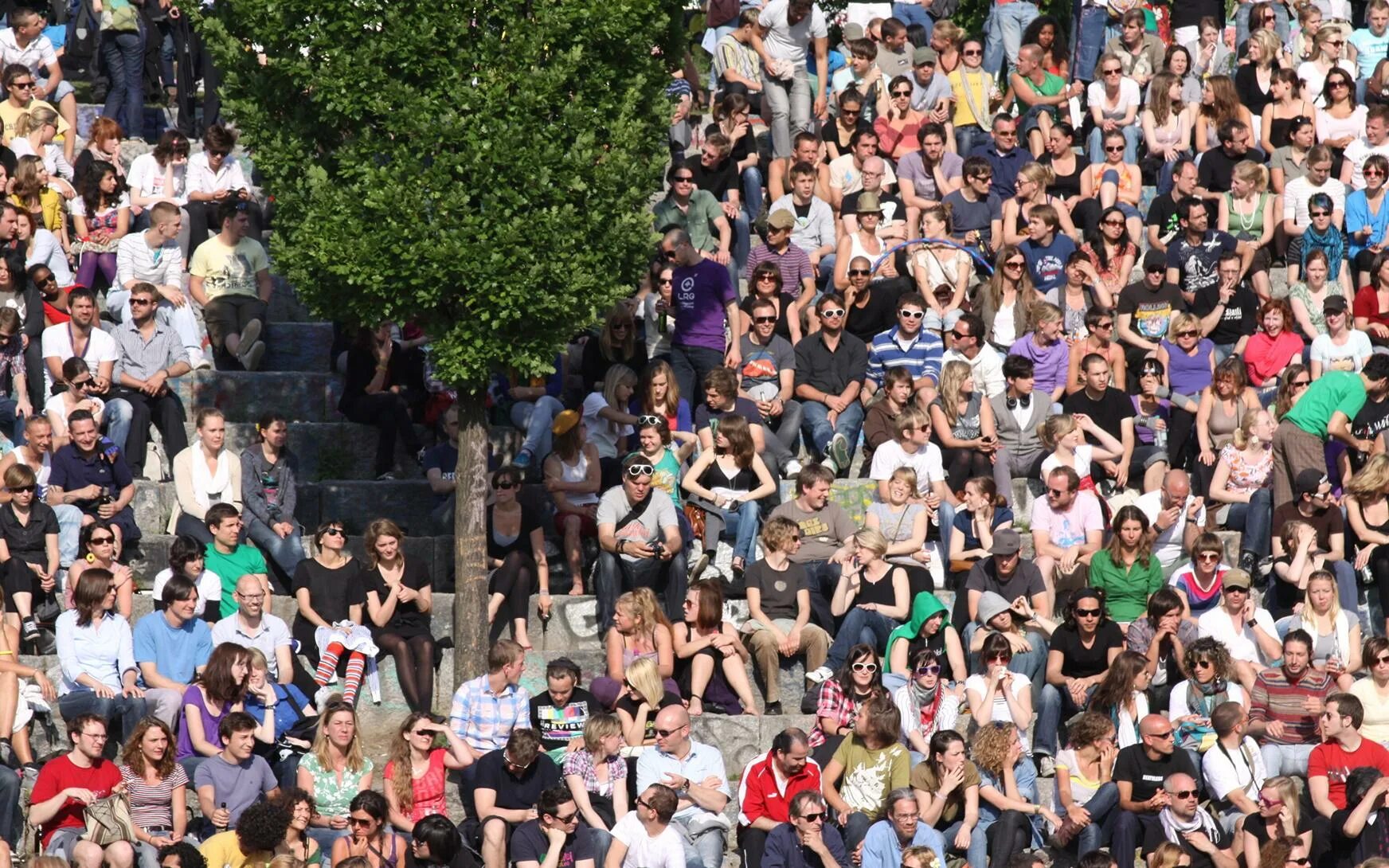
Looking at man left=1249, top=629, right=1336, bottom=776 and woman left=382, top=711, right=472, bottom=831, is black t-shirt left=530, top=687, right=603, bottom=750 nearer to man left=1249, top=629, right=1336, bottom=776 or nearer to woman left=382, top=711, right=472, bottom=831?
woman left=382, top=711, right=472, bottom=831

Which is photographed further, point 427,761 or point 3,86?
point 3,86

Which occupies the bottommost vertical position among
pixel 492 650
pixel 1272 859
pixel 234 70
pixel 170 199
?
pixel 1272 859

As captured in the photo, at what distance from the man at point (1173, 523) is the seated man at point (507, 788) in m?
5.05

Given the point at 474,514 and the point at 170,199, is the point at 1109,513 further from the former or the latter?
the point at 170,199

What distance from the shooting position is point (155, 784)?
13844 millimetres

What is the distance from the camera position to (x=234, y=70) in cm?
1492

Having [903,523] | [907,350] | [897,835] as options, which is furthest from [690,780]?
[907,350]

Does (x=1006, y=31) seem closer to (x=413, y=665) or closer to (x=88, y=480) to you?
(x=413, y=665)

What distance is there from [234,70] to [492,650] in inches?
158

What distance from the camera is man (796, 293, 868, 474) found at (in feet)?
57.6

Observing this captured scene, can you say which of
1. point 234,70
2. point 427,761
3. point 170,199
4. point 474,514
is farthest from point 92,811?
point 170,199

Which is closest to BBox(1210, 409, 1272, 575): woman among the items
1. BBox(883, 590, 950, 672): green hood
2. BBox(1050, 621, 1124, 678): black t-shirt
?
BBox(1050, 621, 1124, 678): black t-shirt

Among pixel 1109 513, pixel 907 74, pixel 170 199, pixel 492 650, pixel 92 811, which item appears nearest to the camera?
pixel 92 811

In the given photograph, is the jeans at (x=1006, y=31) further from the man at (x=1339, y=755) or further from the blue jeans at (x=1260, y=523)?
the man at (x=1339, y=755)
